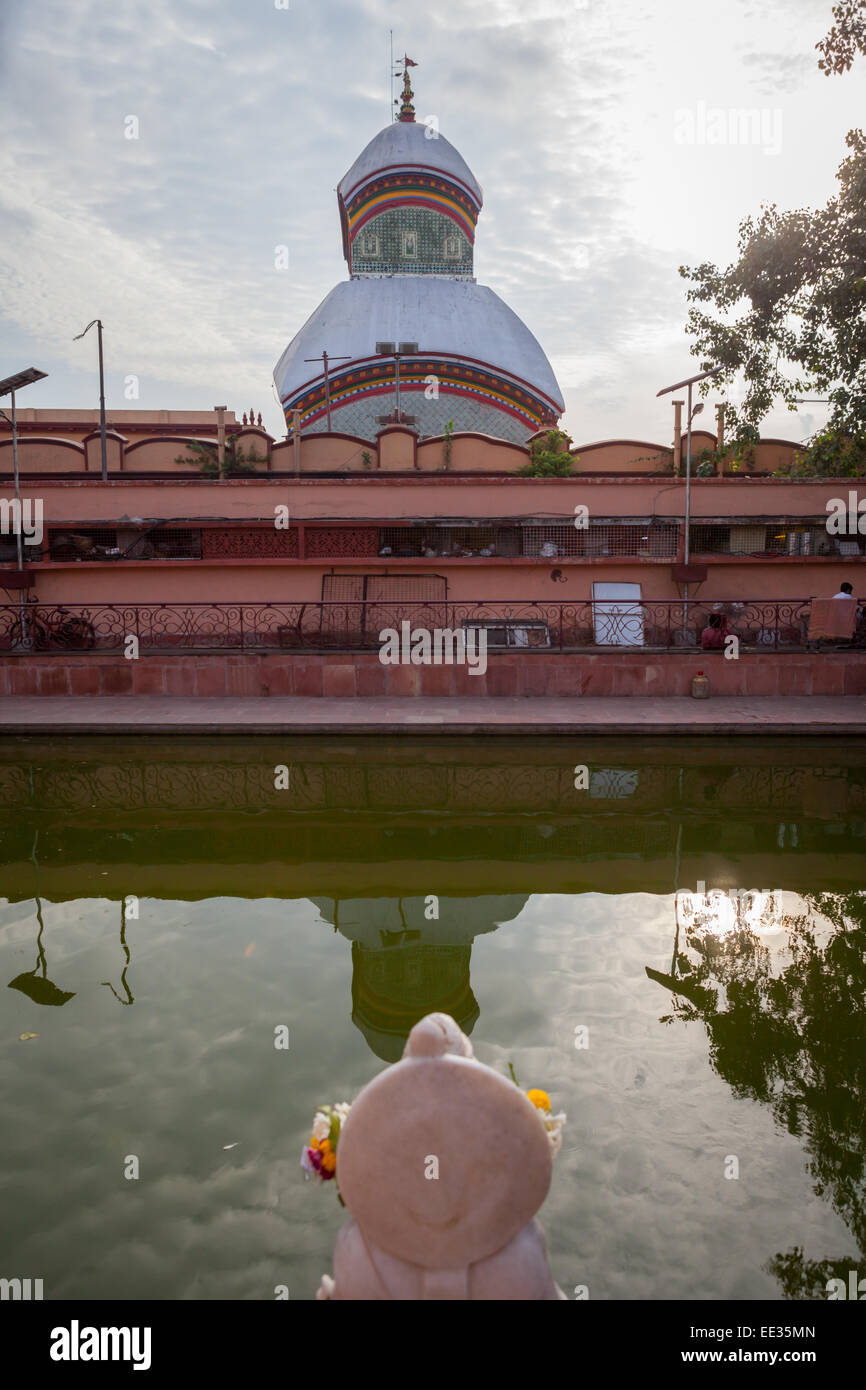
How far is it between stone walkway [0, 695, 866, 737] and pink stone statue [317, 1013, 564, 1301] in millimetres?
9218

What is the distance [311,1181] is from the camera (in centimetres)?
332

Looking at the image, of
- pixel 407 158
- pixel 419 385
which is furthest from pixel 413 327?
pixel 407 158

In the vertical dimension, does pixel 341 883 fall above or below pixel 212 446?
below

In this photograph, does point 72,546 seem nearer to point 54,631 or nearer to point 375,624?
point 54,631

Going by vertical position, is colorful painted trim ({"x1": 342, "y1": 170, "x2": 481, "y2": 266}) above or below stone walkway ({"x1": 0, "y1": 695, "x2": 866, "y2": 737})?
above

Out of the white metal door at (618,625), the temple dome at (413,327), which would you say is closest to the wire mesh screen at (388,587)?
the white metal door at (618,625)

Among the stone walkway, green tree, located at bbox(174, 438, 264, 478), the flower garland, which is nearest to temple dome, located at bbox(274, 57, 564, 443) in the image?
green tree, located at bbox(174, 438, 264, 478)

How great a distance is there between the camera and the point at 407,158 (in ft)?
106

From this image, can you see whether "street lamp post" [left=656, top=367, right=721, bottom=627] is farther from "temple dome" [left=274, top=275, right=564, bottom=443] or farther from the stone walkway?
"temple dome" [left=274, top=275, right=564, bottom=443]

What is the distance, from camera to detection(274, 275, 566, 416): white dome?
28828mm

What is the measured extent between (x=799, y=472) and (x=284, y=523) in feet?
31.6

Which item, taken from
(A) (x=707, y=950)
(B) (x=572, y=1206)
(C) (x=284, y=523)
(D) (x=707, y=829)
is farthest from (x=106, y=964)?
(C) (x=284, y=523)

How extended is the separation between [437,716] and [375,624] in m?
5.33

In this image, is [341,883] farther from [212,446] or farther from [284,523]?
[212,446]
